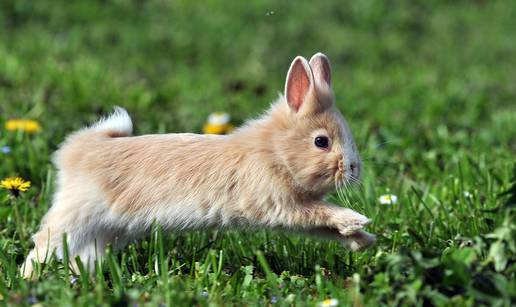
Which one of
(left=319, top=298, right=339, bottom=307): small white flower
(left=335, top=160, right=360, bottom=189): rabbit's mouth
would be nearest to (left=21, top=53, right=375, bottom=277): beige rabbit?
(left=335, top=160, right=360, bottom=189): rabbit's mouth

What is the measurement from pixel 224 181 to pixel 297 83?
1.64 feet

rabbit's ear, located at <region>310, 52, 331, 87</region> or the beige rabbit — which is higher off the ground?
rabbit's ear, located at <region>310, 52, 331, 87</region>

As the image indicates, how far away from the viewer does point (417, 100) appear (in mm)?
7113

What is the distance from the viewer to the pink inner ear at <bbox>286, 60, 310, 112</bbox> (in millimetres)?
3480

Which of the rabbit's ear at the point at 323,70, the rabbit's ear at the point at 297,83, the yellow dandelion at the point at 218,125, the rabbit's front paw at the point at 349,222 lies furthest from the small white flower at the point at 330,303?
the yellow dandelion at the point at 218,125

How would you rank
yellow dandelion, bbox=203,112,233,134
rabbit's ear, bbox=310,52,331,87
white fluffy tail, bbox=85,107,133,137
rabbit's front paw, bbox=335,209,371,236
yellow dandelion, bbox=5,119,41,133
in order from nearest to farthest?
rabbit's front paw, bbox=335,209,371,236 → rabbit's ear, bbox=310,52,331,87 → white fluffy tail, bbox=85,107,133,137 → yellow dandelion, bbox=5,119,41,133 → yellow dandelion, bbox=203,112,233,134

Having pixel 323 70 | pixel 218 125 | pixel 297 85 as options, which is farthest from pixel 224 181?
pixel 218 125

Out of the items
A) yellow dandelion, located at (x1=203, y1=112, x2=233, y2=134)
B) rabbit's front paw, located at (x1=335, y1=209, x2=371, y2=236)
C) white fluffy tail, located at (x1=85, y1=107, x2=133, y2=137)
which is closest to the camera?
rabbit's front paw, located at (x1=335, y1=209, x2=371, y2=236)

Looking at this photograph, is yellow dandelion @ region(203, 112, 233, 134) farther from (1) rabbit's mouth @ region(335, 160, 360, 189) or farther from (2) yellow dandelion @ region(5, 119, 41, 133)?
(1) rabbit's mouth @ region(335, 160, 360, 189)

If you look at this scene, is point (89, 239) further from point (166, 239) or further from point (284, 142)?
point (284, 142)

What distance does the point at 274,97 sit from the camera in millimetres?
7215

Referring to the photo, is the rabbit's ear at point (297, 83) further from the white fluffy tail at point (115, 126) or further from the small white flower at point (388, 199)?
the small white flower at point (388, 199)

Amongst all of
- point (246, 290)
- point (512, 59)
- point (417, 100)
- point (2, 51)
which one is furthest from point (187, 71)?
point (246, 290)

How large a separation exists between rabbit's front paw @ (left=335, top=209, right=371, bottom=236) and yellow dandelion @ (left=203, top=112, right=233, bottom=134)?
98.5 inches
